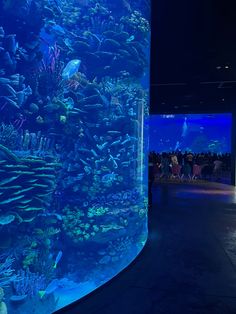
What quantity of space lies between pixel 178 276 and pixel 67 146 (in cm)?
252

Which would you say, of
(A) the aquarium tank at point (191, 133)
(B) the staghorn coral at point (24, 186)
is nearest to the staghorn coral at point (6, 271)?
(B) the staghorn coral at point (24, 186)

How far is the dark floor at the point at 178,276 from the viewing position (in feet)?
12.7

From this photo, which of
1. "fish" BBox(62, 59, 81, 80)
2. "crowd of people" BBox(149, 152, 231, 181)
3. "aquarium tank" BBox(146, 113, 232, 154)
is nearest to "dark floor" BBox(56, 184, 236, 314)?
"fish" BBox(62, 59, 81, 80)

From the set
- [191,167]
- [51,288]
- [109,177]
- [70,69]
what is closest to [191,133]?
[191,167]

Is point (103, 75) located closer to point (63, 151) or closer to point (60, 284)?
point (63, 151)

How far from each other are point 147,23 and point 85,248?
3.50 meters

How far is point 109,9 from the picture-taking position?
4.32 metres

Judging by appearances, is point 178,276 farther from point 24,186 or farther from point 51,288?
point 24,186

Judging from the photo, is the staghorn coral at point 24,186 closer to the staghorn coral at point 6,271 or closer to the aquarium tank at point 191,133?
the staghorn coral at point 6,271

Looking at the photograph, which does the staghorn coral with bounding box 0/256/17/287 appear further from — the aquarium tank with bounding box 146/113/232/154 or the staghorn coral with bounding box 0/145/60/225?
the aquarium tank with bounding box 146/113/232/154

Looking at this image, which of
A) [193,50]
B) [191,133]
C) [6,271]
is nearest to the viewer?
[6,271]

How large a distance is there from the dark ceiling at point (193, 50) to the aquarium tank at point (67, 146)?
2808 mm

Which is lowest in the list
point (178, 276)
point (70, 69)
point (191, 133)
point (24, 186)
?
point (178, 276)

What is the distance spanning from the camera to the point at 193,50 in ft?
34.5
